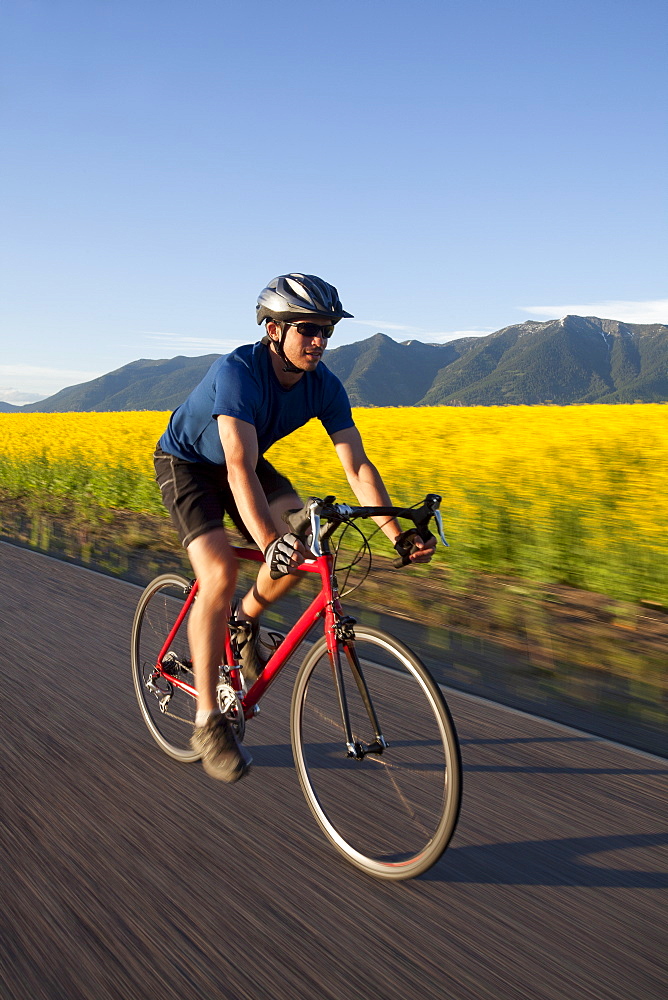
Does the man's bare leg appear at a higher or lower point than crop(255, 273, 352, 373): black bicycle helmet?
lower

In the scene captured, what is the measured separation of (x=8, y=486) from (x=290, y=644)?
1404cm

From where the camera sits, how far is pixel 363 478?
3652 mm

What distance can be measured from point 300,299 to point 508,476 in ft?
22.2

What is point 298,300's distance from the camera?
3242 millimetres

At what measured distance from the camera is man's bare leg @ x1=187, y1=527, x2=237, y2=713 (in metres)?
3.59

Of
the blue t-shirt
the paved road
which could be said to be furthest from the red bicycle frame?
Result: the blue t-shirt

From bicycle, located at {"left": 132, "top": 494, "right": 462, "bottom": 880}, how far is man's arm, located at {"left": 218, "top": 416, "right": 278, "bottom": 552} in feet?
0.74

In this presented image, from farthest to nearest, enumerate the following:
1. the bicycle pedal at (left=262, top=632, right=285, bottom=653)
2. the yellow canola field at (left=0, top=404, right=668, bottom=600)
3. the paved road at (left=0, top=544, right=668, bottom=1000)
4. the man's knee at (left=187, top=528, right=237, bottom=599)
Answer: the yellow canola field at (left=0, top=404, right=668, bottom=600), the bicycle pedal at (left=262, top=632, right=285, bottom=653), the man's knee at (left=187, top=528, right=237, bottom=599), the paved road at (left=0, top=544, right=668, bottom=1000)

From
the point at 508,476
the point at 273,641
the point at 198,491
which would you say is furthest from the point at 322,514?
the point at 508,476

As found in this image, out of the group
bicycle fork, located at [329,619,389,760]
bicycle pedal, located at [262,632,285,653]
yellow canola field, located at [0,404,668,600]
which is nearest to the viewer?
bicycle fork, located at [329,619,389,760]

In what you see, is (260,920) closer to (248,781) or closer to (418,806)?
(418,806)

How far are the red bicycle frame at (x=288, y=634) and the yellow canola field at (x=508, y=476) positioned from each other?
144 inches

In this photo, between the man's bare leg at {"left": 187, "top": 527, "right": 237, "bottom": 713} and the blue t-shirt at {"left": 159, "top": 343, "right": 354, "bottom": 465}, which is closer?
the blue t-shirt at {"left": 159, "top": 343, "right": 354, "bottom": 465}

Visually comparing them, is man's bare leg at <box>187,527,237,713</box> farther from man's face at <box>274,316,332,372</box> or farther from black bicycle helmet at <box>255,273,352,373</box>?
black bicycle helmet at <box>255,273,352,373</box>
